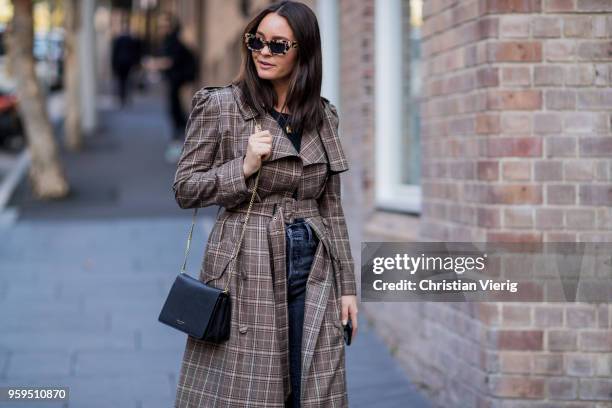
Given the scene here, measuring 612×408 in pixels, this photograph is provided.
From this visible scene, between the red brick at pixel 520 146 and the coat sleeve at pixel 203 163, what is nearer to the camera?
the coat sleeve at pixel 203 163

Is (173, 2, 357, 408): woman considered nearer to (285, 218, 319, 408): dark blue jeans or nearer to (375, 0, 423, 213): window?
(285, 218, 319, 408): dark blue jeans

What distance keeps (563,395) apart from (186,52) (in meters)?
12.8

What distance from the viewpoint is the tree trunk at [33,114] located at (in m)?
13.1

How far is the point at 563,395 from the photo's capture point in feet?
16.6

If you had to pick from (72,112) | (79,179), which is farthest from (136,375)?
(72,112)

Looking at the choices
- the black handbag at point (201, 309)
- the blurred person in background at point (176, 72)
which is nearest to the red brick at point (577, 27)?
the black handbag at point (201, 309)

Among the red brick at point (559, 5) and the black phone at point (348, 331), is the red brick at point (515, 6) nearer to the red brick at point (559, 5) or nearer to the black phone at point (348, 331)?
the red brick at point (559, 5)

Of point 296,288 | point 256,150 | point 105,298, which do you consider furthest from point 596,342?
point 105,298

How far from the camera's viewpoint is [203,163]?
147 inches

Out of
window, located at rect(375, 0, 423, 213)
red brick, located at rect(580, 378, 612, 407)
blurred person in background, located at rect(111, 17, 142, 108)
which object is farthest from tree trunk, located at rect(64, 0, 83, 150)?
red brick, located at rect(580, 378, 612, 407)

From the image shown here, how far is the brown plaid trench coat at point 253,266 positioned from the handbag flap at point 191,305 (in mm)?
93

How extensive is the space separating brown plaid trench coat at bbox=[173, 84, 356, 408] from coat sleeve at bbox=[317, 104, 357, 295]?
0.09m

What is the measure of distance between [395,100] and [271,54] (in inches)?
157

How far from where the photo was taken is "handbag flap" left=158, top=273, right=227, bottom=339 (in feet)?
11.8
